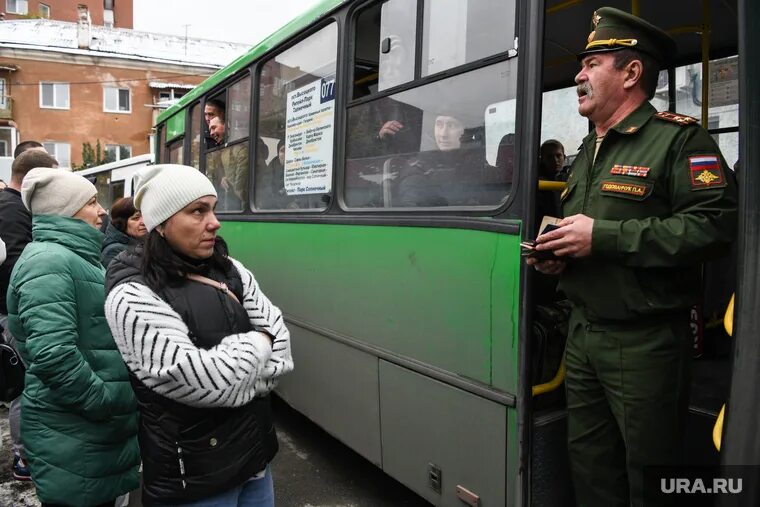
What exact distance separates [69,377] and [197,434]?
2.11ft

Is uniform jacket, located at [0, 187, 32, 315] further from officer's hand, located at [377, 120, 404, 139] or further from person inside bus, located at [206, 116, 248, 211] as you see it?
officer's hand, located at [377, 120, 404, 139]

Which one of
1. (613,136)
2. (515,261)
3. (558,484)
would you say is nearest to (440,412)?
(558,484)

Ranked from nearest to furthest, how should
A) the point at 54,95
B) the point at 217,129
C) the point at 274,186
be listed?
the point at 274,186 < the point at 217,129 < the point at 54,95

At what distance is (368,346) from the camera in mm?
3084

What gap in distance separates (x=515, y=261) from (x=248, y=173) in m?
2.83

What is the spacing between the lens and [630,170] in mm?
1948

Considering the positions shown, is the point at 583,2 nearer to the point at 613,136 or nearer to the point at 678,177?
the point at 613,136

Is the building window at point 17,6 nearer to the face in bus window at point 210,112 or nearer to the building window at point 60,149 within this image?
the building window at point 60,149

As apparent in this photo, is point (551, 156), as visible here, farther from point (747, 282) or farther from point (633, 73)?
point (747, 282)

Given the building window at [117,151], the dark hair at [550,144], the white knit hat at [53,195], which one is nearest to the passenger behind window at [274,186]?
the white knit hat at [53,195]

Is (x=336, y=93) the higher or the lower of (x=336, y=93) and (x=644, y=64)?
the higher

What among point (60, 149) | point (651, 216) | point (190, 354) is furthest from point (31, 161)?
point (60, 149)

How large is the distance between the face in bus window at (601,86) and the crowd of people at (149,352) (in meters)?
1.35

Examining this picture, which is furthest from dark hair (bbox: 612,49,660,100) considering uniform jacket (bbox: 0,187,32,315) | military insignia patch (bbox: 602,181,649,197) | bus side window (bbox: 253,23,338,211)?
uniform jacket (bbox: 0,187,32,315)
